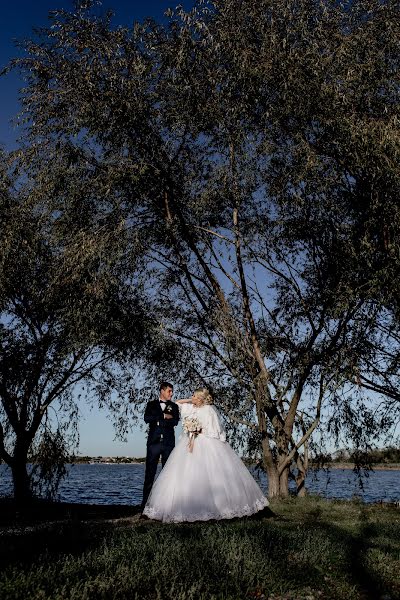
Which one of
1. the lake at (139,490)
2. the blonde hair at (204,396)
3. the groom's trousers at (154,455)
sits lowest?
the lake at (139,490)

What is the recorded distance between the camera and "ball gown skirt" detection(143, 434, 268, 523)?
1048 centimetres

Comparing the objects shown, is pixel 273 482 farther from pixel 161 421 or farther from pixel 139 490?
pixel 139 490

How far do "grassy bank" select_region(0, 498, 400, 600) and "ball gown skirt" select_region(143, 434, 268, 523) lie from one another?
1.45 m

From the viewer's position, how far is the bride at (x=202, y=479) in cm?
1050

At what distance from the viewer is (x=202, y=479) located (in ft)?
35.0

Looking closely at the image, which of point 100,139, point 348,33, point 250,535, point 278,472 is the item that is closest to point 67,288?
point 100,139

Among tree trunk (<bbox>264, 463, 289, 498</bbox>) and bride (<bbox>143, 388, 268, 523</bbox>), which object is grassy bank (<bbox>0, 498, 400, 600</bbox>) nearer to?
bride (<bbox>143, 388, 268, 523</bbox>)

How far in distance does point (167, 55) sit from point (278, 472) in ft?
39.9

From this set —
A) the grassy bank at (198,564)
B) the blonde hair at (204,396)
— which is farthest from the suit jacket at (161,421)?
the grassy bank at (198,564)

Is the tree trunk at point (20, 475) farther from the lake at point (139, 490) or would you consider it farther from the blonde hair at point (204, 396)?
the blonde hair at point (204, 396)

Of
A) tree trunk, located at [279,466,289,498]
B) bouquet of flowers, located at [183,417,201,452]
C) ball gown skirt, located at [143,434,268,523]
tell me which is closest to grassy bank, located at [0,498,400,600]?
ball gown skirt, located at [143,434,268,523]

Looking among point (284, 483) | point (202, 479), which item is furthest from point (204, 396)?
point (284, 483)

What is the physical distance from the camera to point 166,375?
18562 millimetres

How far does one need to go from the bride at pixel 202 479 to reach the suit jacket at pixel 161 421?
0.70m
